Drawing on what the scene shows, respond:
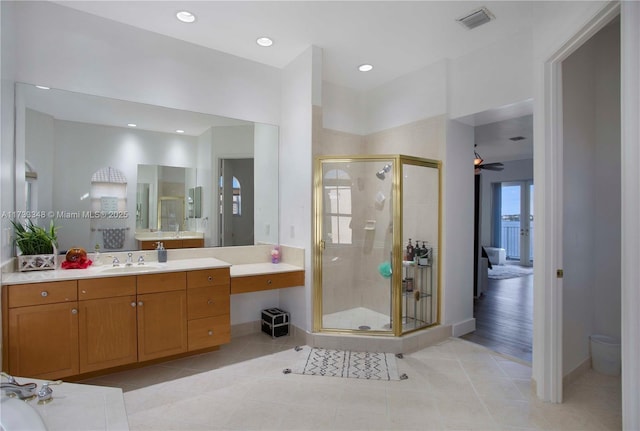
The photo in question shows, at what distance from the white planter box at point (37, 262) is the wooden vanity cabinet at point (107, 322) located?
42 cm

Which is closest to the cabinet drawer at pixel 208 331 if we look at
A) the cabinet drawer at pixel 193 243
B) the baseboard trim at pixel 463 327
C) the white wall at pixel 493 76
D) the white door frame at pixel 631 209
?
the cabinet drawer at pixel 193 243

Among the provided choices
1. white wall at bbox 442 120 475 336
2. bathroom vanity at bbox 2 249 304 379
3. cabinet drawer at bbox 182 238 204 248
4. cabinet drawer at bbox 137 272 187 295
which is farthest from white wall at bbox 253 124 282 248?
white wall at bbox 442 120 475 336

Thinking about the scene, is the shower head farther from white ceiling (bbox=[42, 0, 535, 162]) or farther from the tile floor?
the tile floor

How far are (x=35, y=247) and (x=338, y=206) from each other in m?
2.52

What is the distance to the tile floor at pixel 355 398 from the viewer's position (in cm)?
204

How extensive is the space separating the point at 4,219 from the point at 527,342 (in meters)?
4.52

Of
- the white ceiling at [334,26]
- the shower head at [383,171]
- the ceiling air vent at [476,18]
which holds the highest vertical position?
the white ceiling at [334,26]

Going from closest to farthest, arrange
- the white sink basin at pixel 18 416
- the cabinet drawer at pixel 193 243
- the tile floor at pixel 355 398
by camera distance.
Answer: the white sink basin at pixel 18 416 < the tile floor at pixel 355 398 < the cabinet drawer at pixel 193 243

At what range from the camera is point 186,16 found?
269 centimetres

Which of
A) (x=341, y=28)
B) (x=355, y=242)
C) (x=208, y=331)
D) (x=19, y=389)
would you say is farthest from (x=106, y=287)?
(x=341, y=28)

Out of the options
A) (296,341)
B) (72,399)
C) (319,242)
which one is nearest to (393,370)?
(296,341)

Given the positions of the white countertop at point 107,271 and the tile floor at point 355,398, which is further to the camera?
the white countertop at point 107,271

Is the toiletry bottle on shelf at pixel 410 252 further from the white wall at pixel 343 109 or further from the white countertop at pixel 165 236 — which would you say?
the white countertop at pixel 165 236

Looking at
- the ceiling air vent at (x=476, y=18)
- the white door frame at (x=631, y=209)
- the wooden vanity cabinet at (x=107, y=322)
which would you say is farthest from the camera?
the ceiling air vent at (x=476, y=18)
